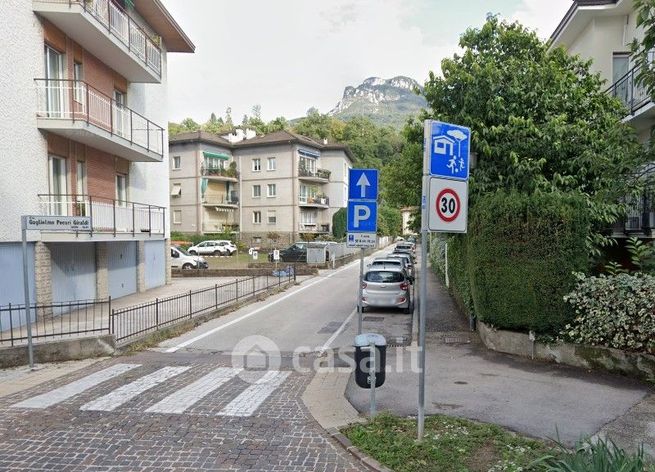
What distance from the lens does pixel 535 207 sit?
8898 mm

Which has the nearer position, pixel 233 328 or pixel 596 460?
pixel 596 460

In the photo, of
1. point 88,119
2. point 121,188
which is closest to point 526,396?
point 88,119

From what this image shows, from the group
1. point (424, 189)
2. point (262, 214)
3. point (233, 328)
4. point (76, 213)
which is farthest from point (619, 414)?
point (262, 214)

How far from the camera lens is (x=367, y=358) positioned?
5750mm

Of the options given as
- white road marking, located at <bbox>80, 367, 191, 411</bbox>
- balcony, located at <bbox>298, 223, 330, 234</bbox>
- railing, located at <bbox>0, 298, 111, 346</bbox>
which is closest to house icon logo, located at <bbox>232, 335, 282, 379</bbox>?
white road marking, located at <bbox>80, 367, 191, 411</bbox>

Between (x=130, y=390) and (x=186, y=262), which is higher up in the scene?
(x=186, y=262)

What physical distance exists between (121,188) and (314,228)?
118 feet

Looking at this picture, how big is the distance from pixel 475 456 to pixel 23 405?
5.91 meters

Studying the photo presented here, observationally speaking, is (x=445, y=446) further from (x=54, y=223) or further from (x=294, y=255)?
(x=294, y=255)

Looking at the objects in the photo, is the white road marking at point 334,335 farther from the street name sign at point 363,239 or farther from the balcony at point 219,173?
the balcony at point 219,173

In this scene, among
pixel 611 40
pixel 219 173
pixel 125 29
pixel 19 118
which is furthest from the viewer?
pixel 219 173

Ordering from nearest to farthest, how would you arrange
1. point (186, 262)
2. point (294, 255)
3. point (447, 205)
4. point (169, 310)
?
point (447, 205) < point (169, 310) < point (186, 262) < point (294, 255)

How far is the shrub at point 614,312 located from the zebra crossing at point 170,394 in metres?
5.13

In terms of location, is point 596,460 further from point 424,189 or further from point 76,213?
point 76,213
